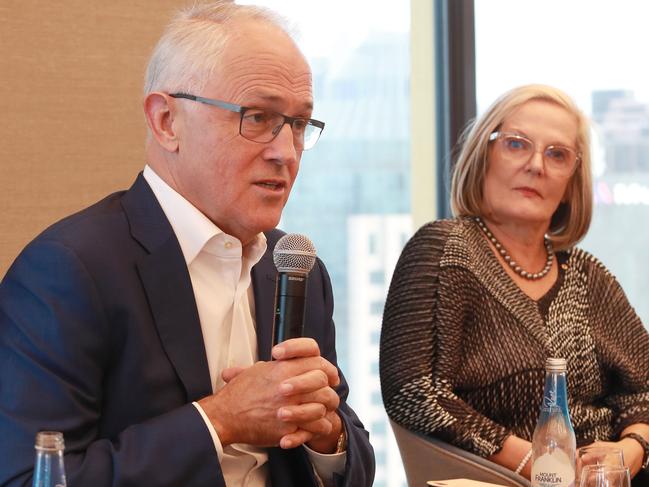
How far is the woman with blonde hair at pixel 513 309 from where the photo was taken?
300cm

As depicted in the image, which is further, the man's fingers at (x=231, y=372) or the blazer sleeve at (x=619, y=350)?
the blazer sleeve at (x=619, y=350)

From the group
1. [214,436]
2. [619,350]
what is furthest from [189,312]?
[619,350]

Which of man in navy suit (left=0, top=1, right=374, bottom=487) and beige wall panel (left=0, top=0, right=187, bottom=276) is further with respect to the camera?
beige wall panel (left=0, top=0, right=187, bottom=276)

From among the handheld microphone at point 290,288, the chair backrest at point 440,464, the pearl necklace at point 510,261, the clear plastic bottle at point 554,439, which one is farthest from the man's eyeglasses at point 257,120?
the pearl necklace at point 510,261

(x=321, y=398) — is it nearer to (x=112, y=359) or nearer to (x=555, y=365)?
(x=112, y=359)

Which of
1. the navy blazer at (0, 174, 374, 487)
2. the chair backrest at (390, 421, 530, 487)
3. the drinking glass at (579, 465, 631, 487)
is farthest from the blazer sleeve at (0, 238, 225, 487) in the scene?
the chair backrest at (390, 421, 530, 487)

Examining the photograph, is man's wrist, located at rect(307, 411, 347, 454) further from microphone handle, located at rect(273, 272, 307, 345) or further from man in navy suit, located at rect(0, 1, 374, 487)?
microphone handle, located at rect(273, 272, 307, 345)

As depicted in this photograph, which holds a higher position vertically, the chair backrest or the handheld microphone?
the handheld microphone

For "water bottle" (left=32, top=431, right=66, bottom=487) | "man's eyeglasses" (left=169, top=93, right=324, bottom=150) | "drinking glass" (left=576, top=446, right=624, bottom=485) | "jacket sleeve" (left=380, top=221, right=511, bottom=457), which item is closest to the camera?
"water bottle" (left=32, top=431, right=66, bottom=487)

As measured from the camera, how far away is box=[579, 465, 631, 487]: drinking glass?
5.65 feet

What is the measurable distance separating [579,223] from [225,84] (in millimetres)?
1830

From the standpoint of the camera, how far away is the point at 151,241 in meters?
2.05

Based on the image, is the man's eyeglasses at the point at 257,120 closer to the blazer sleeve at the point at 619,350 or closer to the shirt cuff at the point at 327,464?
the shirt cuff at the point at 327,464

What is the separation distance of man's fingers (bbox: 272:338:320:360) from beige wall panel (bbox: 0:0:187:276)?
3.62 feet
